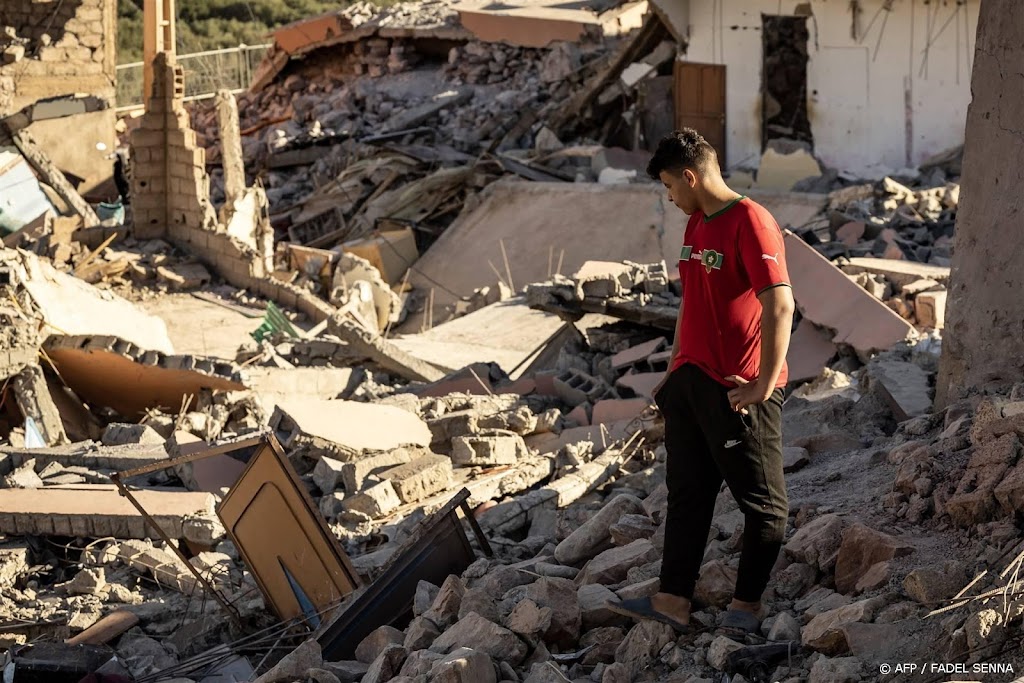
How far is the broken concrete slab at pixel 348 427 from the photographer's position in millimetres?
8422

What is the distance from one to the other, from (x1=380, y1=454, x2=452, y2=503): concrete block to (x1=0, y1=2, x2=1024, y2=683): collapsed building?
0.02 meters

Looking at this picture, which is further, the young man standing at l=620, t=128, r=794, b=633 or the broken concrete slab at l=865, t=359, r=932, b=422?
the broken concrete slab at l=865, t=359, r=932, b=422

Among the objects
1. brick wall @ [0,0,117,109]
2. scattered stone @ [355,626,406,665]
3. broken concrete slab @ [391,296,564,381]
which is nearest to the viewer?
scattered stone @ [355,626,406,665]

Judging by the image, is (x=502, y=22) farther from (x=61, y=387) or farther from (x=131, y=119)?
(x=61, y=387)

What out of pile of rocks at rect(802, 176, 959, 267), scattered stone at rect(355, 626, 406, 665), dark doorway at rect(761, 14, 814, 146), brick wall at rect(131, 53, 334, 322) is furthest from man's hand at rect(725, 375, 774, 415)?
dark doorway at rect(761, 14, 814, 146)

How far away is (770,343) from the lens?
13.3 feet

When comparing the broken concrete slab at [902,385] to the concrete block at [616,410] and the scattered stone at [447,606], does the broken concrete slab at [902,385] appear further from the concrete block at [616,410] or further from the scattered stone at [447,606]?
the scattered stone at [447,606]

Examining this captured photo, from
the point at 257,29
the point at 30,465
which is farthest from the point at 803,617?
the point at 257,29

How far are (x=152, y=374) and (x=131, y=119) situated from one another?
59.9 feet

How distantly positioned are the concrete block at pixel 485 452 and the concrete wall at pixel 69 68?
1731cm

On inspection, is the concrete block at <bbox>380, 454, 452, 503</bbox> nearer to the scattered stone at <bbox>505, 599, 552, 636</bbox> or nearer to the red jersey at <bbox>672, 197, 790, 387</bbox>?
the scattered stone at <bbox>505, 599, 552, 636</bbox>

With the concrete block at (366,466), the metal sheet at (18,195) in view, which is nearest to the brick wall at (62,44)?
the metal sheet at (18,195)

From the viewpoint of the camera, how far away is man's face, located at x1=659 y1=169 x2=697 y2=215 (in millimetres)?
4168

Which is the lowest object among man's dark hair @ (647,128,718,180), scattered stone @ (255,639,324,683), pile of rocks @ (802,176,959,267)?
pile of rocks @ (802,176,959,267)
